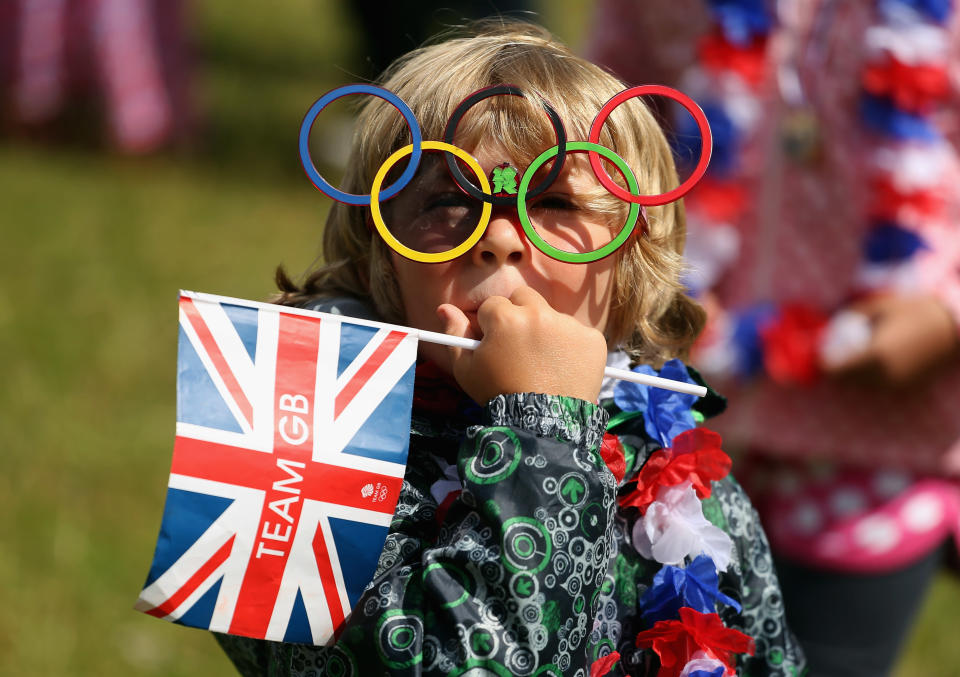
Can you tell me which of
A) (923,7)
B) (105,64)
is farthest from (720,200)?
(105,64)

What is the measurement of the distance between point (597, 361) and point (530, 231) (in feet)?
0.65

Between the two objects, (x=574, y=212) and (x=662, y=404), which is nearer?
(x=574, y=212)

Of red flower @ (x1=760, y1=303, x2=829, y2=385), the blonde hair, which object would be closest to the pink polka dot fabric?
red flower @ (x1=760, y1=303, x2=829, y2=385)

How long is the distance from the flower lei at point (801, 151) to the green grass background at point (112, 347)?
37.3 inches

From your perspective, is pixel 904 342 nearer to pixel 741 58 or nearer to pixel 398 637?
pixel 741 58

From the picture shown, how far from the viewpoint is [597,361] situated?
154 cm

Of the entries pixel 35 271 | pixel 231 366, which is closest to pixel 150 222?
pixel 35 271

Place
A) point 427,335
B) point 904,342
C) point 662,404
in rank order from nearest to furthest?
1. point 427,335
2. point 662,404
3. point 904,342

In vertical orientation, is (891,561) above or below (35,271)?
above

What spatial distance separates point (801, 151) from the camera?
2.68 meters

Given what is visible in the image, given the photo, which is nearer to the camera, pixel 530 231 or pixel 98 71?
pixel 530 231

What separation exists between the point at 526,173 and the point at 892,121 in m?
1.36

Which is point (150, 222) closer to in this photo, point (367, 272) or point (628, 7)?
point (628, 7)

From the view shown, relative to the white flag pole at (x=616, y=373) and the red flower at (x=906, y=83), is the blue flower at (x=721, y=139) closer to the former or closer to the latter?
the red flower at (x=906, y=83)
